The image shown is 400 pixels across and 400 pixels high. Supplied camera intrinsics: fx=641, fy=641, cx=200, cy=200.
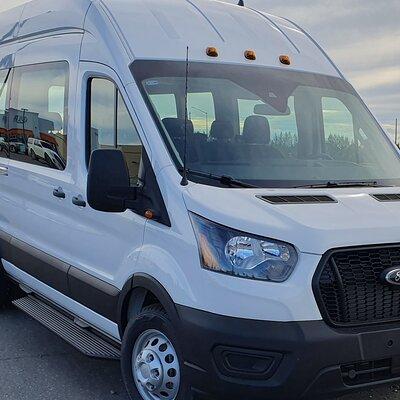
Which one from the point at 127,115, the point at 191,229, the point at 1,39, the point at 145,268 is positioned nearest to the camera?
the point at 191,229

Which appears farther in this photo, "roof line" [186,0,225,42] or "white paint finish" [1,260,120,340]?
"roof line" [186,0,225,42]

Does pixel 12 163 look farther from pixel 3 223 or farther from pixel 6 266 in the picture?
pixel 6 266

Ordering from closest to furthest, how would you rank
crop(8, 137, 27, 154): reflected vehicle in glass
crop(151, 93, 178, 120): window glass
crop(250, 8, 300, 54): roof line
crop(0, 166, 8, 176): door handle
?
crop(151, 93, 178, 120): window glass
crop(250, 8, 300, 54): roof line
crop(8, 137, 27, 154): reflected vehicle in glass
crop(0, 166, 8, 176): door handle

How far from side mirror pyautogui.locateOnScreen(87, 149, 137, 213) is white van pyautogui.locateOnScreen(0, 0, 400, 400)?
0.01 meters

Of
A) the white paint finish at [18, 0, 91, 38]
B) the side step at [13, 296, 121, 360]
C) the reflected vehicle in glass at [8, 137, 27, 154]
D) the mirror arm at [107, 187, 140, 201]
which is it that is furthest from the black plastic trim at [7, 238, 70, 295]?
the white paint finish at [18, 0, 91, 38]

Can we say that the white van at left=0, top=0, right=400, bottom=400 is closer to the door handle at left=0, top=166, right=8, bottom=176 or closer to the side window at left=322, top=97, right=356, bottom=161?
the side window at left=322, top=97, right=356, bottom=161

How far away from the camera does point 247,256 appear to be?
3127 millimetres

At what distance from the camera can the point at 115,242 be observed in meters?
3.96

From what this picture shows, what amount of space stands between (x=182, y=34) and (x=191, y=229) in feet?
5.17

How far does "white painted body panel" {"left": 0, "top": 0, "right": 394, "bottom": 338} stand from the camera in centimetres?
309

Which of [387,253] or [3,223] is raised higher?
[387,253]

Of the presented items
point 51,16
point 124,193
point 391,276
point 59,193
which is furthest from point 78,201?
point 391,276

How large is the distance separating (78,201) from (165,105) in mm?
952

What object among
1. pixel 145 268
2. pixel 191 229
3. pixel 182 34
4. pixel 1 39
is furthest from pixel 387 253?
pixel 1 39
